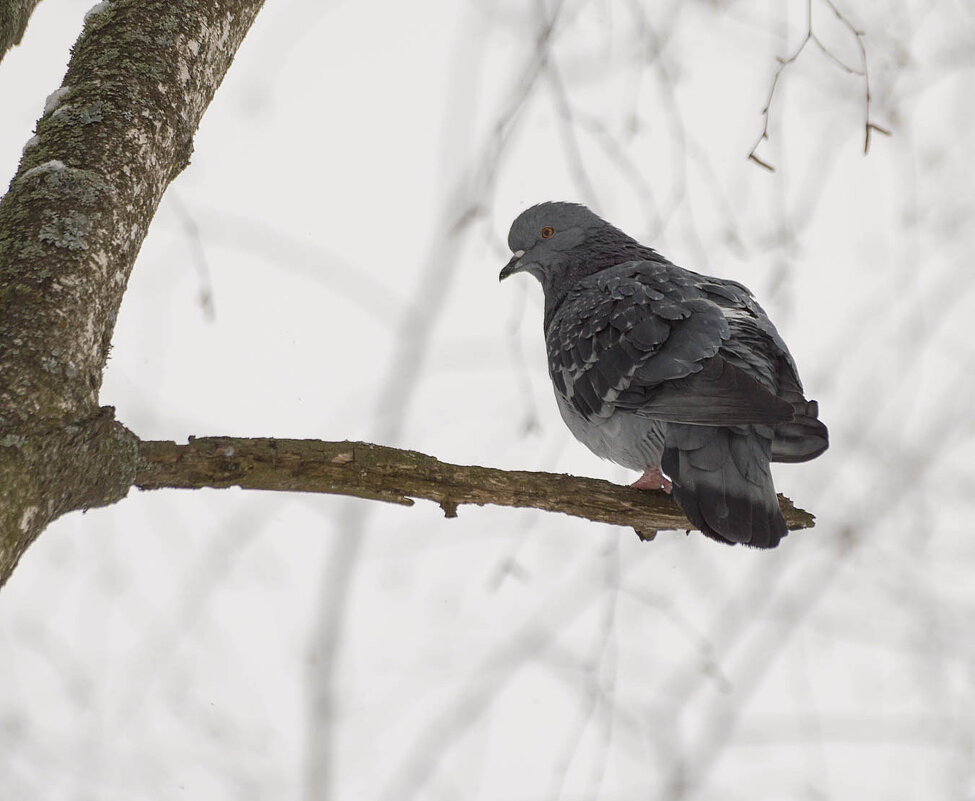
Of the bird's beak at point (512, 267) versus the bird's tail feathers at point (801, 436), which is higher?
the bird's beak at point (512, 267)

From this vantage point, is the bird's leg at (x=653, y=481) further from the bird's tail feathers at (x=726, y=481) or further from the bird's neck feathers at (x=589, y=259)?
the bird's neck feathers at (x=589, y=259)

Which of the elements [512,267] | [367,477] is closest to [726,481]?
[367,477]

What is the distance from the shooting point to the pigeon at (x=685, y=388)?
350 centimetres

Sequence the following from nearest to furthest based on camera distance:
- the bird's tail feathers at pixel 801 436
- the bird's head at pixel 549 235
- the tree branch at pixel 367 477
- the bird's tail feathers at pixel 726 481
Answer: the tree branch at pixel 367 477 < the bird's tail feathers at pixel 726 481 < the bird's tail feathers at pixel 801 436 < the bird's head at pixel 549 235

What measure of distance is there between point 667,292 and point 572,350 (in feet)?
1.72

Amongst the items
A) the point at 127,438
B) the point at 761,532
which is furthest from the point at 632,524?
the point at 127,438

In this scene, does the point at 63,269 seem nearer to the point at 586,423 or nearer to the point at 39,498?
the point at 39,498

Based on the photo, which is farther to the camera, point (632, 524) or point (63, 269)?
point (632, 524)

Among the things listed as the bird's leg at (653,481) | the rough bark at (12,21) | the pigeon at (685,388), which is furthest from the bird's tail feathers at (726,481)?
the rough bark at (12,21)

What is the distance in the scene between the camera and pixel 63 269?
2137mm

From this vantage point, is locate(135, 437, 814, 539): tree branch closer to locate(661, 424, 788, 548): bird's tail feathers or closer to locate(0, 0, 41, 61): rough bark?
locate(661, 424, 788, 548): bird's tail feathers

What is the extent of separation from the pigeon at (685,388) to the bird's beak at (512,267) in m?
0.47

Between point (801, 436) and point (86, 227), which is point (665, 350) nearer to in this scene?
point (801, 436)

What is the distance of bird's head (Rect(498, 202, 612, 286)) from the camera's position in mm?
5383
